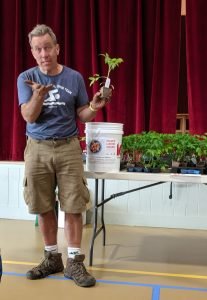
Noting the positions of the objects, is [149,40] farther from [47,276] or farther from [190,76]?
[47,276]

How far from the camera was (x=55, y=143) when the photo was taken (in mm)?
2199

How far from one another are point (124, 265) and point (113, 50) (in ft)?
6.68

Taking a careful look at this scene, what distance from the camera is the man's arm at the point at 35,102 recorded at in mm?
1996

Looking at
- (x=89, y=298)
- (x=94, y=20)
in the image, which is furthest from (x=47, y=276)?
(x=94, y=20)

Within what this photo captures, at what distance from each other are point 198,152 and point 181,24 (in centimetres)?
169

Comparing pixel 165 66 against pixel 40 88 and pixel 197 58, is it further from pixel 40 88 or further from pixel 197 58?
pixel 40 88

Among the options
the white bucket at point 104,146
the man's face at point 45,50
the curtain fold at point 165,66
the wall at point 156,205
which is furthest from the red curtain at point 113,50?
the man's face at point 45,50

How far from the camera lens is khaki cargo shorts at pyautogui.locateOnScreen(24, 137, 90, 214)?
7.22 ft

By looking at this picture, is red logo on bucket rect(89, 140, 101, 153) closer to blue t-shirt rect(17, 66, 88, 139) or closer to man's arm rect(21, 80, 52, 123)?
blue t-shirt rect(17, 66, 88, 139)

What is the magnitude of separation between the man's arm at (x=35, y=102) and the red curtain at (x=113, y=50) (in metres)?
1.63

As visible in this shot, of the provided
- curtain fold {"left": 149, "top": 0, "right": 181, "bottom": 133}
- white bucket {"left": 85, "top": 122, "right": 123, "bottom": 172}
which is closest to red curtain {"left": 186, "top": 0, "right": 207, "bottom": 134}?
curtain fold {"left": 149, "top": 0, "right": 181, "bottom": 133}

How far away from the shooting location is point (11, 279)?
2.25 metres

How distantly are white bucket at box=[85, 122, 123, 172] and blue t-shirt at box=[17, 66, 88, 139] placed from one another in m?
0.23

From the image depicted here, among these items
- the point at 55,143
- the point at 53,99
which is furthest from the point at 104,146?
the point at 53,99
